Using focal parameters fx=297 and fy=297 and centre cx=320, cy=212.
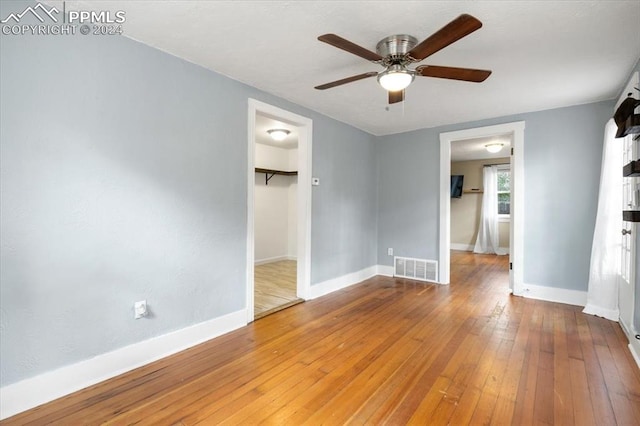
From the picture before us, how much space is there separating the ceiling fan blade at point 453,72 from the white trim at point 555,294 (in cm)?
305

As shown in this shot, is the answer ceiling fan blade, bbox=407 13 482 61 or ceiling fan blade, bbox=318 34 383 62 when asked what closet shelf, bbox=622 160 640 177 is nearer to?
ceiling fan blade, bbox=407 13 482 61

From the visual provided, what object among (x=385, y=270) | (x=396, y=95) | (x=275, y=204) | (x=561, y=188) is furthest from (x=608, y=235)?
(x=275, y=204)

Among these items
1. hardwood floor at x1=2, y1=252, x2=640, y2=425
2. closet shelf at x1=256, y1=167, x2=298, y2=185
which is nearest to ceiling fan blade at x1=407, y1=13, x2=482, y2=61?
hardwood floor at x1=2, y1=252, x2=640, y2=425

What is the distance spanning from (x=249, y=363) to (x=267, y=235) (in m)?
3.99

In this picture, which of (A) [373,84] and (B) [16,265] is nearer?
(B) [16,265]

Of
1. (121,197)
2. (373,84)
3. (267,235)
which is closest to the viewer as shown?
(121,197)

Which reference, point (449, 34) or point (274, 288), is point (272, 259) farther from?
point (449, 34)

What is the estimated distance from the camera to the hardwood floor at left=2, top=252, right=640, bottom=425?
5.55 feet

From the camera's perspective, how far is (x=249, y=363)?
2.26 metres

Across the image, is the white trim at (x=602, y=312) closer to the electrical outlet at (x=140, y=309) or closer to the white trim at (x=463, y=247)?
the electrical outlet at (x=140, y=309)

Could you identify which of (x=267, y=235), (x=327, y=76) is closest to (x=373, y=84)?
(x=327, y=76)

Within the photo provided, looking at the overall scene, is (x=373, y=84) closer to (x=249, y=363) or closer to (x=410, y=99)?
(x=410, y=99)

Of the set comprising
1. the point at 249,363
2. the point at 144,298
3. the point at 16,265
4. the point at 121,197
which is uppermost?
the point at 121,197

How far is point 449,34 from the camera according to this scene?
1684 mm
